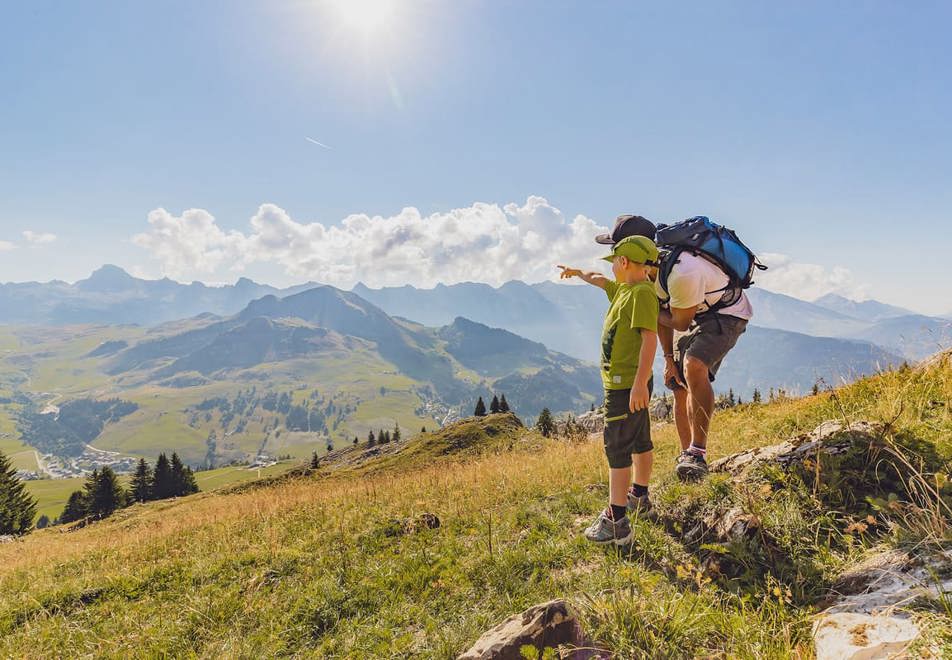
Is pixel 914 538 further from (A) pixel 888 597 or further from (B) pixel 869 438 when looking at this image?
(B) pixel 869 438

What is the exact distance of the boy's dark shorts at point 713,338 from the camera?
586 centimetres

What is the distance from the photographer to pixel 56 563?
28.6 ft

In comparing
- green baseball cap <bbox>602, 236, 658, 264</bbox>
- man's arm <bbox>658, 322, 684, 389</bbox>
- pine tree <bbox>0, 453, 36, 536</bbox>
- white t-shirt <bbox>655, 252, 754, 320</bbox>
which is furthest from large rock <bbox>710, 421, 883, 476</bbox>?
pine tree <bbox>0, 453, 36, 536</bbox>

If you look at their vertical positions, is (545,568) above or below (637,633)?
below

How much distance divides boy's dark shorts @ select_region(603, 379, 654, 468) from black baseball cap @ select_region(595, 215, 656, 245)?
7.09 ft

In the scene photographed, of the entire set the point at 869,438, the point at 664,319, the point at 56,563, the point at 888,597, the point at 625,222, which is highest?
the point at 625,222

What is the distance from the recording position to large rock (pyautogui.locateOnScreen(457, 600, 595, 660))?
3176 mm

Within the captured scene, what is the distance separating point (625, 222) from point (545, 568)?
14.8 ft

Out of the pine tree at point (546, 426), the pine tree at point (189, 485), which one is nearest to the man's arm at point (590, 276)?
the pine tree at point (546, 426)

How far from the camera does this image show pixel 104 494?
59188 mm

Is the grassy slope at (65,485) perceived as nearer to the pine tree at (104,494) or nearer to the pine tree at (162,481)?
the pine tree at (162,481)

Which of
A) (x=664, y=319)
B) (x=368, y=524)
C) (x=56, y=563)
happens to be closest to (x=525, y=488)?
(x=368, y=524)

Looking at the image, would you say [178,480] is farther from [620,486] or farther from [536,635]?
[536,635]

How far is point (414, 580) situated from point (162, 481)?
7895 cm
